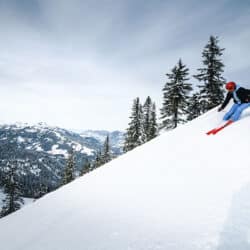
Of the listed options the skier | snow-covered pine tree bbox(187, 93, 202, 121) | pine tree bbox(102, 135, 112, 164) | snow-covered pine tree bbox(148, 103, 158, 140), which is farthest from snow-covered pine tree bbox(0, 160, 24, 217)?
the skier

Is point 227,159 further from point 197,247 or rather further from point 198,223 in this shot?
point 197,247

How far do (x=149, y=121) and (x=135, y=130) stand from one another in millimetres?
4751

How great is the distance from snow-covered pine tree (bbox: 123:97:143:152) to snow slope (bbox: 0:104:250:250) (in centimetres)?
2598

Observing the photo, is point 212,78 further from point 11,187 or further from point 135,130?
point 11,187

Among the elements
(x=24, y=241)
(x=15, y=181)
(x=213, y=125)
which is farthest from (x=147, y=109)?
(x=24, y=241)

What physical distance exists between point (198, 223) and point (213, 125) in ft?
26.1

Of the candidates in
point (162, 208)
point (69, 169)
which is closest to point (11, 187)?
point (69, 169)

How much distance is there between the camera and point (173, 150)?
30.3ft

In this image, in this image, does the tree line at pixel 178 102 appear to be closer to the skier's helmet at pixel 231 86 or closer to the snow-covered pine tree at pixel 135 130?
the snow-covered pine tree at pixel 135 130

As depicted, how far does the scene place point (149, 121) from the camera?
128 ft

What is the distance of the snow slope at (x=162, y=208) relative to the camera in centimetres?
355

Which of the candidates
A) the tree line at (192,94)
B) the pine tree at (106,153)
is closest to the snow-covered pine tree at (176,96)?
the tree line at (192,94)

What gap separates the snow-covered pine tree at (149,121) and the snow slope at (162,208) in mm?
28990

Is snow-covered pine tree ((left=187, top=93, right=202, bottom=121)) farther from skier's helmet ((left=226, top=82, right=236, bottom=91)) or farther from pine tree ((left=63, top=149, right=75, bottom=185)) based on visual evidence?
pine tree ((left=63, top=149, right=75, bottom=185))
